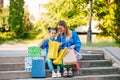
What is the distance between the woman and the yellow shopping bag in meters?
0.18

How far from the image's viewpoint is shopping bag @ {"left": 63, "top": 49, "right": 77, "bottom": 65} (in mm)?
8805

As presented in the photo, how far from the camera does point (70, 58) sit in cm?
884

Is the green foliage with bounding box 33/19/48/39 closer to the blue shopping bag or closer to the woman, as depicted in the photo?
the woman

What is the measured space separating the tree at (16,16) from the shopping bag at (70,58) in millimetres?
16058

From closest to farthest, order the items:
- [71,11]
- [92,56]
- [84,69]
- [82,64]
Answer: [84,69] → [82,64] → [92,56] → [71,11]

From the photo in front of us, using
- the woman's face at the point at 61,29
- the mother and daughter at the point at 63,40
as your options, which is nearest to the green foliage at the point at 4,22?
the mother and daughter at the point at 63,40

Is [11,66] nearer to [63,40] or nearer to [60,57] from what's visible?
[60,57]

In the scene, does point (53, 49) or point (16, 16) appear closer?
point (53, 49)

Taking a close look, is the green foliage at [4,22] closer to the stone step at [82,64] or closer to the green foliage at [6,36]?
the green foliage at [6,36]

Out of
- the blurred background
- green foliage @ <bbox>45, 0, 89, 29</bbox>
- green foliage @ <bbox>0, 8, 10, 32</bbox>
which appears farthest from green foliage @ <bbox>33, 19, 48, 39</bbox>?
green foliage @ <bbox>0, 8, 10, 32</bbox>

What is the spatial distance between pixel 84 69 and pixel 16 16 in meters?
15.9

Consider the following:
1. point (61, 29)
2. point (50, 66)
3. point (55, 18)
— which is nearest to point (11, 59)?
point (50, 66)

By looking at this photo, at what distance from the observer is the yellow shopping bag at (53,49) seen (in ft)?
29.3

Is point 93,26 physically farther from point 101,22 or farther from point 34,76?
point 34,76
